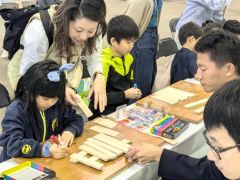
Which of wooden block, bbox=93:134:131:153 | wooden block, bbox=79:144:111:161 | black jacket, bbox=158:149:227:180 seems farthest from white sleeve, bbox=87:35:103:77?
black jacket, bbox=158:149:227:180

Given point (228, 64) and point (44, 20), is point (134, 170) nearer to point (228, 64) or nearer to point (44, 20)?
point (228, 64)

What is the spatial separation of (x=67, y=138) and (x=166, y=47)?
2.25 meters

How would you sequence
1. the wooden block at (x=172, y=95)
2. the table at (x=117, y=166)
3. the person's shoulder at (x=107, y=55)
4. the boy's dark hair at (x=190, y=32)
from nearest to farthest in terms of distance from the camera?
the table at (x=117, y=166), the wooden block at (x=172, y=95), the person's shoulder at (x=107, y=55), the boy's dark hair at (x=190, y=32)

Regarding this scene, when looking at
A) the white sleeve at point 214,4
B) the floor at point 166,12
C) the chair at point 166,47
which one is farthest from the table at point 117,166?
the floor at point 166,12

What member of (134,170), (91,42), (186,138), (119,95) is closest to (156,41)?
(119,95)

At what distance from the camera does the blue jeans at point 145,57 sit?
12.3ft

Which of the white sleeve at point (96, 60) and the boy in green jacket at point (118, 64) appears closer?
the white sleeve at point (96, 60)

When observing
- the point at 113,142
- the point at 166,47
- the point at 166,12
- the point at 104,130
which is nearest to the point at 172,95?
the point at 104,130

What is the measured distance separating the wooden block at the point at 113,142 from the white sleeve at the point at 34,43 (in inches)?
21.0

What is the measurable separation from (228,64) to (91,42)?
0.80 m

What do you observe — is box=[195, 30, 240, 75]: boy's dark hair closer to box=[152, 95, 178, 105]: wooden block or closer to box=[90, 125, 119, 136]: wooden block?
box=[152, 95, 178, 105]: wooden block

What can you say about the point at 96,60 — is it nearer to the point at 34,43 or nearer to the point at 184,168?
the point at 34,43

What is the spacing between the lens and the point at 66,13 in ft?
7.04

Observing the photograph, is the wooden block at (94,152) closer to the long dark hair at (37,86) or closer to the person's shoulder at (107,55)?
the long dark hair at (37,86)
